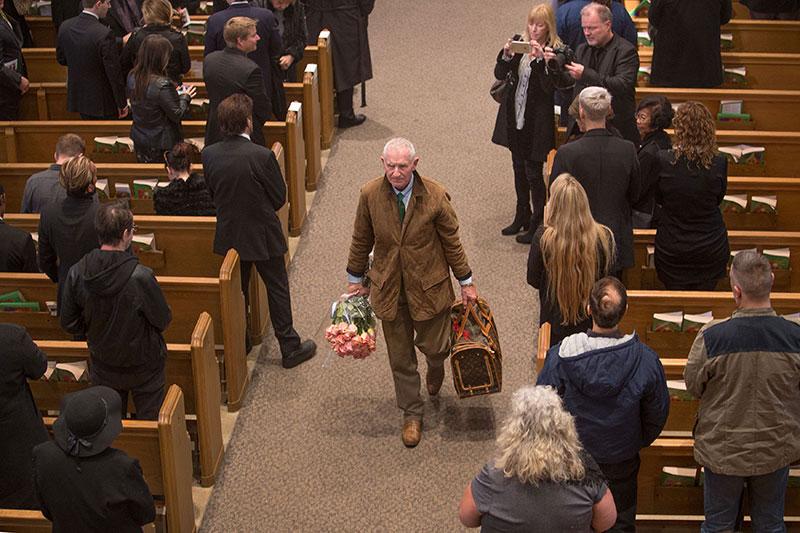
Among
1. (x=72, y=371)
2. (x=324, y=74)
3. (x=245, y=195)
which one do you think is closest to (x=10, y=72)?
(x=324, y=74)

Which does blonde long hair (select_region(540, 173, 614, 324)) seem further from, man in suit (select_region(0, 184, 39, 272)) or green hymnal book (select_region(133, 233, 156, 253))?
man in suit (select_region(0, 184, 39, 272))

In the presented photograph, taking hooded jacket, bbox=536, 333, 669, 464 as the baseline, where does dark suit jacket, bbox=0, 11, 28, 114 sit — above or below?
above

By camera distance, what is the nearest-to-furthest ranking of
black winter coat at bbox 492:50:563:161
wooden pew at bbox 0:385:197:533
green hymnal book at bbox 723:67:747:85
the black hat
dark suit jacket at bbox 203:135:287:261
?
1. the black hat
2. wooden pew at bbox 0:385:197:533
3. dark suit jacket at bbox 203:135:287:261
4. black winter coat at bbox 492:50:563:161
5. green hymnal book at bbox 723:67:747:85

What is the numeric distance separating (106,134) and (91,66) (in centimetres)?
58

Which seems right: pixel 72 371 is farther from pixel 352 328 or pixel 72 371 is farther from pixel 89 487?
pixel 89 487

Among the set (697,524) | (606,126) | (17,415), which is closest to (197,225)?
(17,415)

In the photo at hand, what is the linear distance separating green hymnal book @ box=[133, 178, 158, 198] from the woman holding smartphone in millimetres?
2167

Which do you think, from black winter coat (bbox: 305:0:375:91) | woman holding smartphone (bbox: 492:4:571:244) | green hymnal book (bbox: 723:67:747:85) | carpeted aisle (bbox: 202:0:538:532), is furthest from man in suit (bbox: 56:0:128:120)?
green hymnal book (bbox: 723:67:747:85)

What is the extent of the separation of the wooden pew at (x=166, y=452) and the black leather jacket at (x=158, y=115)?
2.50 m

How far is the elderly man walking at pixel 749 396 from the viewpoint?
4562mm

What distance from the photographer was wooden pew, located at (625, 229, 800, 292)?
20.4ft

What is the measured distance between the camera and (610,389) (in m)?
4.51

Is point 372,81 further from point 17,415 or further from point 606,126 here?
point 17,415

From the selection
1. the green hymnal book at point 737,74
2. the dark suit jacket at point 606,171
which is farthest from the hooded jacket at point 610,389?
the green hymnal book at point 737,74
